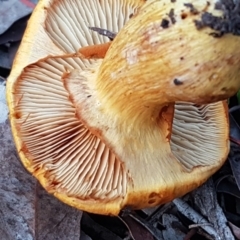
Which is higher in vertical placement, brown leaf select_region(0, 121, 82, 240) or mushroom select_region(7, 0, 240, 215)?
mushroom select_region(7, 0, 240, 215)

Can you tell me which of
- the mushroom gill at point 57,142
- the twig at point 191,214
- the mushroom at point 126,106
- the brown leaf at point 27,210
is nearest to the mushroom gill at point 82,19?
the mushroom at point 126,106

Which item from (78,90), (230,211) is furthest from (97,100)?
(230,211)

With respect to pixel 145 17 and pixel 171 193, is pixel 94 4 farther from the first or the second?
pixel 171 193

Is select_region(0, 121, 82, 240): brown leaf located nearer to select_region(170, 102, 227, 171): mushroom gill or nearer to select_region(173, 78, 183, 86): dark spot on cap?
select_region(170, 102, 227, 171): mushroom gill

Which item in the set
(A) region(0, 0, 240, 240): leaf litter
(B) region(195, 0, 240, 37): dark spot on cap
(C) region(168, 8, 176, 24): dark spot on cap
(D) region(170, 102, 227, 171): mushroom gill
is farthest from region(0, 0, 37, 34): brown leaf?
(B) region(195, 0, 240, 37): dark spot on cap

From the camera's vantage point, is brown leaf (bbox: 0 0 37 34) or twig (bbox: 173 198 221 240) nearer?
twig (bbox: 173 198 221 240)

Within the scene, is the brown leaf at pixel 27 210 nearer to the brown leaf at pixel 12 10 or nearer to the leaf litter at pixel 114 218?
the leaf litter at pixel 114 218
